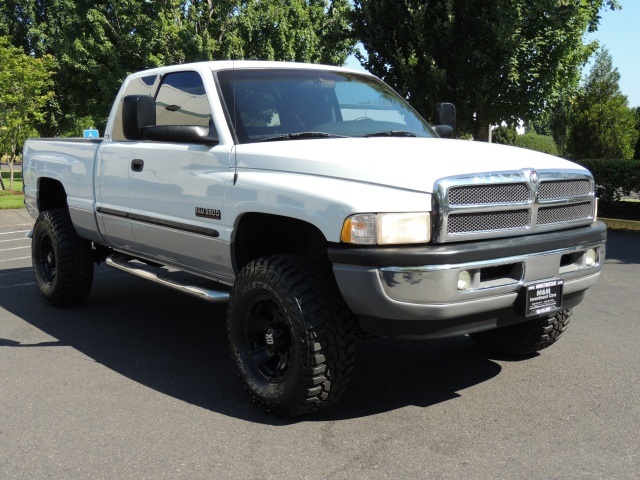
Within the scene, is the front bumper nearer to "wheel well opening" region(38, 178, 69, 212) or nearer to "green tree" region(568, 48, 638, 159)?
"wheel well opening" region(38, 178, 69, 212)

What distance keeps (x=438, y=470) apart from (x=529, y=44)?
1322cm

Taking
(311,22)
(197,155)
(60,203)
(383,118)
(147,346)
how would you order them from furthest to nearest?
(311,22) → (60,203) → (147,346) → (383,118) → (197,155)

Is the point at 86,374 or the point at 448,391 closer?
the point at 448,391

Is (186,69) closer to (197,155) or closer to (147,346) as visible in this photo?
(197,155)

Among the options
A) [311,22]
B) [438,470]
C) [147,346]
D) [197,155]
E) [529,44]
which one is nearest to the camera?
[438,470]

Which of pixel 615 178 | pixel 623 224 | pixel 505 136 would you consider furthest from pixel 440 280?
pixel 505 136

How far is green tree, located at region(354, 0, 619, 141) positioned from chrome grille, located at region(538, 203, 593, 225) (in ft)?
34.6

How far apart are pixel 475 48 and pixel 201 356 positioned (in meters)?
11.6

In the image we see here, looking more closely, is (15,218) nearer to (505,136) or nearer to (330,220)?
(330,220)

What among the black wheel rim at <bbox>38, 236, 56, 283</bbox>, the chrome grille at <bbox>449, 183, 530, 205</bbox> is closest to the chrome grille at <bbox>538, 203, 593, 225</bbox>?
the chrome grille at <bbox>449, 183, 530, 205</bbox>

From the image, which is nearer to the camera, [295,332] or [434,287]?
[434,287]

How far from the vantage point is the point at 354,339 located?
3881 mm

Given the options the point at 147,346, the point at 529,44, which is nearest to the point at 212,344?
the point at 147,346

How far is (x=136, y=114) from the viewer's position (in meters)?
4.64
